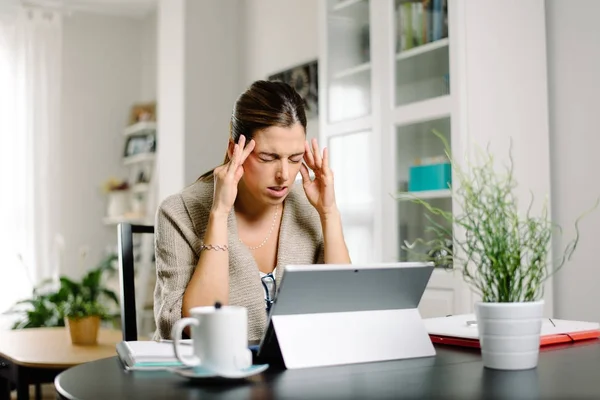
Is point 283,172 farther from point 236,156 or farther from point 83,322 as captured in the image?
point 83,322

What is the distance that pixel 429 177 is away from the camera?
270 cm

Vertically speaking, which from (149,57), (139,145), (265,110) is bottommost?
(265,110)

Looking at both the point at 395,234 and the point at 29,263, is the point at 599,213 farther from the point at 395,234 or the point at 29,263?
the point at 29,263

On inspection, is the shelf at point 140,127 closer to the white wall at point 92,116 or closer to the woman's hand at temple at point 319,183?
the white wall at point 92,116

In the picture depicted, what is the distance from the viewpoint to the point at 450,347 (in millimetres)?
1222

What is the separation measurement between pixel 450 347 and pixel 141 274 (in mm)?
3746

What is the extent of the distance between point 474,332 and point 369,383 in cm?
39

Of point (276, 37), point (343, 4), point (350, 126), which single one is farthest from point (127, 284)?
point (276, 37)

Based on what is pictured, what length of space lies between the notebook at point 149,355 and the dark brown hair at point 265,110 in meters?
0.67

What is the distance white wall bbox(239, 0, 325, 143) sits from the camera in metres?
3.72

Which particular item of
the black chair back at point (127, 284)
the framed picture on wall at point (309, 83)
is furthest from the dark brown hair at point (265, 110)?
the framed picture on wall at point (309, 83)

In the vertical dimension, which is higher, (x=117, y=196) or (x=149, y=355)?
(x=117, y=196)

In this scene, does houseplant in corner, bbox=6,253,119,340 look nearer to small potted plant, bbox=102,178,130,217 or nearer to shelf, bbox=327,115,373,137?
A: small potted plant, bbox=102,178,130,217

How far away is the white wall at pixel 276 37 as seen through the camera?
3.72 meters
